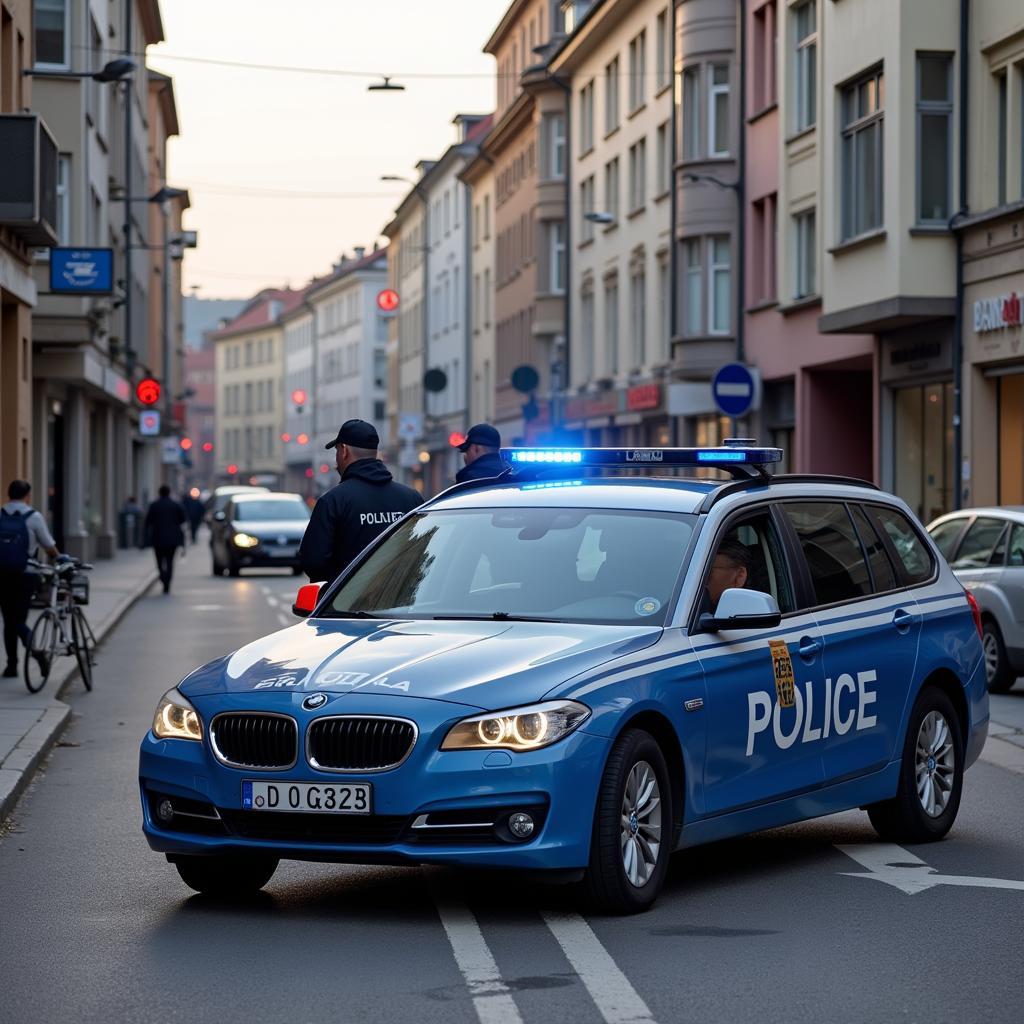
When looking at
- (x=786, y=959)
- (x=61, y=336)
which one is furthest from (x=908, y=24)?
(x=786, y=959)

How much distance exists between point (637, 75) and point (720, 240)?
29.3ft

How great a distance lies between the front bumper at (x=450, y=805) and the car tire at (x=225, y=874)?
2.15 ft

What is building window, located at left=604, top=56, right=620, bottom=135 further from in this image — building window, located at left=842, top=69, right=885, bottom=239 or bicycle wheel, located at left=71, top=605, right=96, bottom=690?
bicycle wheel, located at left=71, top=605, right=96, bottom=690

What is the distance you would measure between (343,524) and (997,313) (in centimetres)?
1748

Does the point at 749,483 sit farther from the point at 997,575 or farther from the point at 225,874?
the point at 997,575

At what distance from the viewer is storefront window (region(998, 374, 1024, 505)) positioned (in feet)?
90.8

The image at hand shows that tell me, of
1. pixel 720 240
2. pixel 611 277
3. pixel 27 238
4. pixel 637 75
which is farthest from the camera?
pixel 611 277

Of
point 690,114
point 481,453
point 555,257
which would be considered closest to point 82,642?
point 481,453

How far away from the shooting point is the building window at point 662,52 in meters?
46.8

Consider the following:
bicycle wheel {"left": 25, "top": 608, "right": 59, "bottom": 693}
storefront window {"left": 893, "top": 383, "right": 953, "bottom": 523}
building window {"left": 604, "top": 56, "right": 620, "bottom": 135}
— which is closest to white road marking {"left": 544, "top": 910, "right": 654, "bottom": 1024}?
bicycle wheel {"left": 25, "top": 608, "right": 59, "bottom": 693}

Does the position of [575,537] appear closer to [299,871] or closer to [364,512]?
[299,871]

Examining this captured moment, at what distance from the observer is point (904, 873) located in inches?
343

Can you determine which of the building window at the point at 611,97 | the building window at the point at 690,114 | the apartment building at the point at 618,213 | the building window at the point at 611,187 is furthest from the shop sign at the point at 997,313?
the building window at the point at 611,97

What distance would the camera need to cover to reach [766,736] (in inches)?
328
